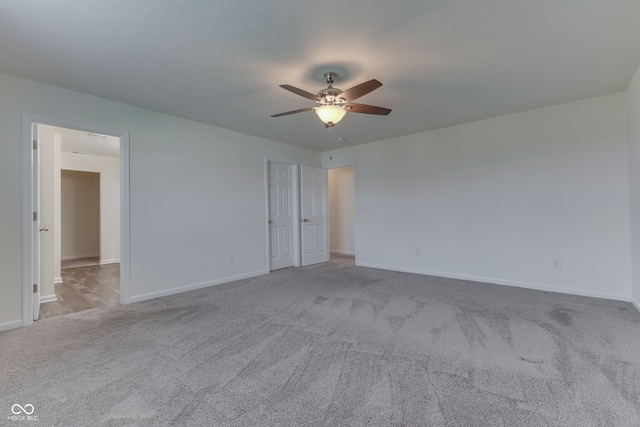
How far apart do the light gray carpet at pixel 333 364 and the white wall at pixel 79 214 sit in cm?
531

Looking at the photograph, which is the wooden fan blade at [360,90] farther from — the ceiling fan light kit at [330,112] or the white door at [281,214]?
the white door at [281,214]

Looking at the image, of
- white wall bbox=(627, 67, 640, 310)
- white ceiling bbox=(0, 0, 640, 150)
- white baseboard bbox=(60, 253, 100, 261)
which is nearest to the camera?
white ceiling bbox=(0, 0, 640, 150)

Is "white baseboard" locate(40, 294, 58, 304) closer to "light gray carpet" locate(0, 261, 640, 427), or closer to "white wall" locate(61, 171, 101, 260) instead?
"light gray carpet" locate(0, 261, 640, 427)

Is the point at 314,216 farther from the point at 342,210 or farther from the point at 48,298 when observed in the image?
the point at 48,298

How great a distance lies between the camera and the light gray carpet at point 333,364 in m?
1.53

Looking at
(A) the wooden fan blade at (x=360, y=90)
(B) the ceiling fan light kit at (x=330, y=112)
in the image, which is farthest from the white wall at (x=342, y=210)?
(A) the wooden fan blade at (x=360, y=90)

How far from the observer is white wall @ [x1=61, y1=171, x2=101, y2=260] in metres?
6.96

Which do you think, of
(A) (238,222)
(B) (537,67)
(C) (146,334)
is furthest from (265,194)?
(B) (537,67)

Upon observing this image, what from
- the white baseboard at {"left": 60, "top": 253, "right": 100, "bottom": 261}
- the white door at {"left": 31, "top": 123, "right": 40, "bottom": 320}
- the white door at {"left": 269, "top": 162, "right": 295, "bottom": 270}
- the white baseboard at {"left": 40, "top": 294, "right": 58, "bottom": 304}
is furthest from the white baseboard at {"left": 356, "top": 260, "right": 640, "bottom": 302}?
the white baseboard at {"left": 60, "top": 253, "right": 100, "bottom": 261}

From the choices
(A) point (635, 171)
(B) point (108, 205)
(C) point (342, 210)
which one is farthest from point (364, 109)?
(B) point (108, 205)

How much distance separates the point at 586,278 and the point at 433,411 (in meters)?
3.41

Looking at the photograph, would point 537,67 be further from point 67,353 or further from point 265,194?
point 67,353

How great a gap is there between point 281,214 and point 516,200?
3.87m

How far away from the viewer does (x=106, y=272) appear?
A: 545 centimetres
